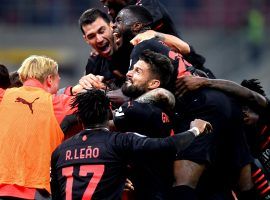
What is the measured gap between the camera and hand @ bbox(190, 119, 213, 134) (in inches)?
261

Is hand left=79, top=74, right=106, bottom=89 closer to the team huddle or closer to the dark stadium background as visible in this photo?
the team huddle

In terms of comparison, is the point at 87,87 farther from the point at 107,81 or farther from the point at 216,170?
the point at 216,170

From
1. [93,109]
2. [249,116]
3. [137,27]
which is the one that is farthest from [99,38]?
[93,109]

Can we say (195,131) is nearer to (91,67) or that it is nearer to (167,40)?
(167,40)

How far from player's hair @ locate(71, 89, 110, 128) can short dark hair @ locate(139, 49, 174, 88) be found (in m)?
0.52

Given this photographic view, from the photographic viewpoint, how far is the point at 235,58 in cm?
2053

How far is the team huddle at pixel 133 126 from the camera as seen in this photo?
257 inches

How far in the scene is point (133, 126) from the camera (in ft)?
22.3

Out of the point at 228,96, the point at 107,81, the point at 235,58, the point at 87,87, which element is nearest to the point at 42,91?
the point at 87,87

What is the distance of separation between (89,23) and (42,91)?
1.27m

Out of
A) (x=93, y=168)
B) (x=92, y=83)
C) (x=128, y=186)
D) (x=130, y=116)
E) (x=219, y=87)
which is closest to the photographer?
(x=93, y=168)

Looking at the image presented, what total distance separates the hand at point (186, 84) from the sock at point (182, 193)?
747 millimetres

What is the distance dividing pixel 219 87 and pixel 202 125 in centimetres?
83

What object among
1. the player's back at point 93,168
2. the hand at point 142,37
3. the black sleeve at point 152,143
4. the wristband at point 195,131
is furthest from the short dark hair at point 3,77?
the wristband at point 195,131
